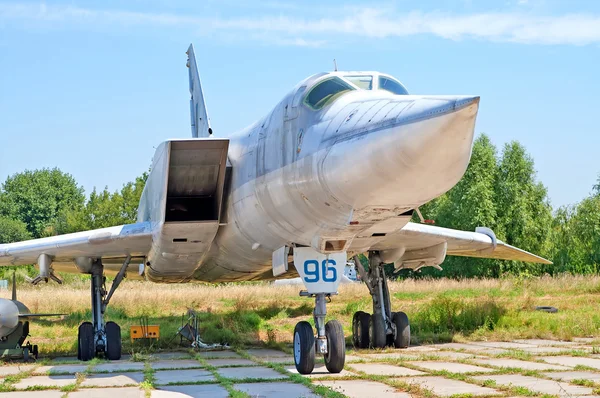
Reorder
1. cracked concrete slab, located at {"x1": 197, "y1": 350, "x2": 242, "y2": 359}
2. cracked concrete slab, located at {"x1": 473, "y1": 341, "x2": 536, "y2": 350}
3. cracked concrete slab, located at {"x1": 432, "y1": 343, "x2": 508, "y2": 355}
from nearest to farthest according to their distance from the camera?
cracked concrete slab, located at {"x1": 432, "y1": 343, "x2": 508, "y2": 355}, cracked concrete slab, located at {"x1": 197, "y1": 350, "x2": 242, "y2": 359}, cracked concrete slab, located at {"x1": 473, "y1": 341, "x2": 536, "y2": 350}

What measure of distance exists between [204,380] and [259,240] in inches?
80.9

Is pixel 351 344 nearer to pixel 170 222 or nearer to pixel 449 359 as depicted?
pixel 449 359

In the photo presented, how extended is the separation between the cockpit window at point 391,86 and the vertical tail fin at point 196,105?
8483 millimetres

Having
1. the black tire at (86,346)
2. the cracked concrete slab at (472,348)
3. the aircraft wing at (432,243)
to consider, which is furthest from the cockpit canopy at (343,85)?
the black tire at (86,346)

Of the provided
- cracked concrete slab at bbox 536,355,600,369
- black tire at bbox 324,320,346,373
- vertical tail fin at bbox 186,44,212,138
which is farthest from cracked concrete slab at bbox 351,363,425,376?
vertical tail fin at bbox 186,44,212,138

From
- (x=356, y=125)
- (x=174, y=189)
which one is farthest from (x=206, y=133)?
(x=356, y=125)

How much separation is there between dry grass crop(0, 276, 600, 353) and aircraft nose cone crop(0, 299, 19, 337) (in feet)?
4.72

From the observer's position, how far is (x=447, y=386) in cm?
754

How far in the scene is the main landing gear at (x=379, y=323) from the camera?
490 inches

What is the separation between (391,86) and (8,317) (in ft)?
23.8

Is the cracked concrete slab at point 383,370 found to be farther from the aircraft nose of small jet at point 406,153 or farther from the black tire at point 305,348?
the aircraft nose of small jet at point 406,153

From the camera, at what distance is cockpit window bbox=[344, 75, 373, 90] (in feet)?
26.0

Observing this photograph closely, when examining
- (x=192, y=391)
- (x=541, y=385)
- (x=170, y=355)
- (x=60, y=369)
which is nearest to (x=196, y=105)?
(x=170, y=355)

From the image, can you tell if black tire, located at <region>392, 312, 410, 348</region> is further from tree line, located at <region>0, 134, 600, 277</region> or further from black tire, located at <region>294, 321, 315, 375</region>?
tree line, located at <region>0, 134, 600, 277</region>
